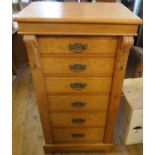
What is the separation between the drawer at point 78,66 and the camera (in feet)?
2.96

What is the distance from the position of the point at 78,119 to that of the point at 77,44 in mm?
534

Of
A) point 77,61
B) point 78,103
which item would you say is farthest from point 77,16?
point 78,103

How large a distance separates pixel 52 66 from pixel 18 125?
0.88 metres

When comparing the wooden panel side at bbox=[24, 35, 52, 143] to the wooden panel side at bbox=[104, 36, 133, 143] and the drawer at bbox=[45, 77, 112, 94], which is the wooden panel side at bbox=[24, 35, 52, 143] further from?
the wooden panel side at bbox=[104, 36, 133, 143]

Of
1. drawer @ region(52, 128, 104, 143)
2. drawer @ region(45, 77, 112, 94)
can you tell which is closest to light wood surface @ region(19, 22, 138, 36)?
drawer @ region(45, 77, 112, 94)

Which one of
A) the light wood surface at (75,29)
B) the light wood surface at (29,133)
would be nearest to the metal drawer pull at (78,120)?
the light wood surface at (29,133)

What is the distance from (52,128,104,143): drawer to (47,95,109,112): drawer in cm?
20

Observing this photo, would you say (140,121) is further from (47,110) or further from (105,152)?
(47,110)

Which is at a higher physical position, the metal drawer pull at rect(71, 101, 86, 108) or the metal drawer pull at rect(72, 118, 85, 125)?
the metal drawer pull at rect(71, 101, 86, 108)

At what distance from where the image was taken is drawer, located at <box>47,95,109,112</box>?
41.2 inches

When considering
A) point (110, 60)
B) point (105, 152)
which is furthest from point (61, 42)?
point (105, 152)

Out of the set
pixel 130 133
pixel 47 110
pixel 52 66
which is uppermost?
pixel 52 66
